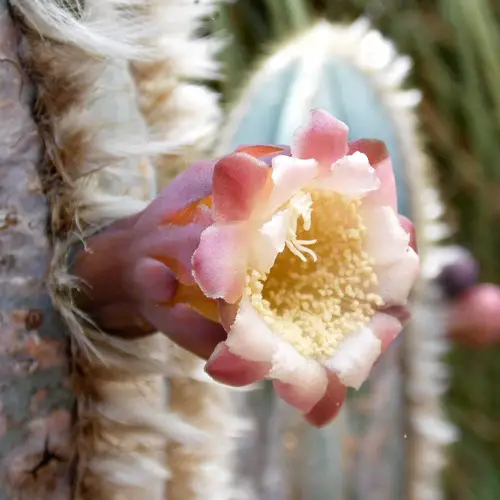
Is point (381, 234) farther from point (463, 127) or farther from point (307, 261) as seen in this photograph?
point (463, 127)

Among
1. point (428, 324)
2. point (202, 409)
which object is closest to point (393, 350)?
point (428, 324)

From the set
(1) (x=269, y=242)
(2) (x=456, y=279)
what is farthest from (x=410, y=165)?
(1) (x=269, y=242)

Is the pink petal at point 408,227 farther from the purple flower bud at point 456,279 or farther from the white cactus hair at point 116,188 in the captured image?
the purple flower bud at point 456,279

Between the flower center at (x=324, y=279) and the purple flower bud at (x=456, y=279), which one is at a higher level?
the flower center at (x=324, y=279)

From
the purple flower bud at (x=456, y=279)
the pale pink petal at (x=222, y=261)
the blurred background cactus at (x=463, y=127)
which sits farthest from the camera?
the blurred background cactus at (x=463, y=127)

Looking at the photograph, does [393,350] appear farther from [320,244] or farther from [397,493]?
[320,244]

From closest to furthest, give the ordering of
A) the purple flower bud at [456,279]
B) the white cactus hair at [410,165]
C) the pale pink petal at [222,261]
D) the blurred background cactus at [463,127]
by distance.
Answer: the pale pink petal at [222,261] → the white cactus hair at [410,165] → the purple flower bud at [456,279] → the blurred background cactus at [463,127]

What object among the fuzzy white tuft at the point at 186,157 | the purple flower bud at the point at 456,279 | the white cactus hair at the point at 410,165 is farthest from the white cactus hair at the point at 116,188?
the purple flower bud at the point at 456,279
